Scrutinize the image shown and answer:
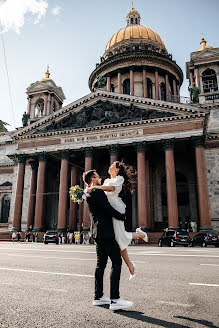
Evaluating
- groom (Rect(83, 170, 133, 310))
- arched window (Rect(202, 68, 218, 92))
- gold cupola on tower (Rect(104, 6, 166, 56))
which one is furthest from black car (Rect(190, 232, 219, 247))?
gold cupola on tower (Rect(104, 6, 166, 56))

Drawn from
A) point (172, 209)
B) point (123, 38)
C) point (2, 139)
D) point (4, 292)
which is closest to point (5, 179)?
point (2, 139)

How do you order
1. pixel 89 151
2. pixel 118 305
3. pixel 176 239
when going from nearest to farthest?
pixel 118 305 < pixel 176 239 < pixel 89 151

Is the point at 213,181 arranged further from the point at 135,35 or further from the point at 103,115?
the point at 135,35

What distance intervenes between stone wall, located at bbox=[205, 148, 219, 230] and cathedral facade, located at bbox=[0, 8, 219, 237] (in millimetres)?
95

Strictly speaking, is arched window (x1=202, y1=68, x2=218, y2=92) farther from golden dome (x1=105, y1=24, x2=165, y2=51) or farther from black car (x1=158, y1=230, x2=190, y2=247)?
black car (x1=158, y1=230, x2=190, y2=247)

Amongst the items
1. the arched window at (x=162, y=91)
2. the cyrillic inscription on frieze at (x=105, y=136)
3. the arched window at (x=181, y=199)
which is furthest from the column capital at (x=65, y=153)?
the arched window at (x=162, y=91)

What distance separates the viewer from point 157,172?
33656 mm

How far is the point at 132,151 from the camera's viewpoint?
32188 millimetres

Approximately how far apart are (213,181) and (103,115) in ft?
44.8

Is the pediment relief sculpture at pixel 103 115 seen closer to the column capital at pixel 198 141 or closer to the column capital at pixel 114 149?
the column capital at pixel 114 149

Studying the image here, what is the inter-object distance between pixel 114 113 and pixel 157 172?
9.33m

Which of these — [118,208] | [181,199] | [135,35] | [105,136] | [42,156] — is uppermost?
[135,35]

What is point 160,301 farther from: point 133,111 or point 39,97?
point 39,97

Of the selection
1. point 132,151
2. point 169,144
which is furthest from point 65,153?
point 169,144
